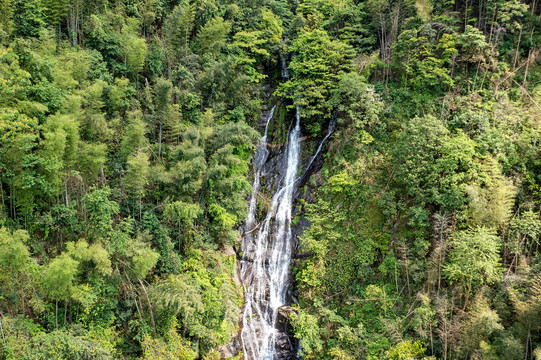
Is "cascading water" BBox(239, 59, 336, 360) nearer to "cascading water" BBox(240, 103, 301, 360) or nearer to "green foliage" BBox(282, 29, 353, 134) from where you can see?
"cascading water" BBox(240, 103, 301, 360)

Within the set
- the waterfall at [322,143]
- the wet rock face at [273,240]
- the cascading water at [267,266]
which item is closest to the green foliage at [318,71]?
the waterfall at [322,143]

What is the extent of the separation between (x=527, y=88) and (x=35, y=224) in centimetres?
2319

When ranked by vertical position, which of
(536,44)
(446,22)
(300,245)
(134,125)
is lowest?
(300,245)

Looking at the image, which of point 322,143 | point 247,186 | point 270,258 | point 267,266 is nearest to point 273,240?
point 270,258

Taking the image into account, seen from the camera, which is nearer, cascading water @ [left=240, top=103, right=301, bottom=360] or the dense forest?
the dense forest

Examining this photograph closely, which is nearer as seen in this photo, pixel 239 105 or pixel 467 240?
pixel 467 240

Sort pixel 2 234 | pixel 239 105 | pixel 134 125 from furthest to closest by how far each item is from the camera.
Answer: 1. pixel 239 105
2. pixel 134 125
3. pixel 2 234

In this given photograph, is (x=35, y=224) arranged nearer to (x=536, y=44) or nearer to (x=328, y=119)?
(x=328, y=119)

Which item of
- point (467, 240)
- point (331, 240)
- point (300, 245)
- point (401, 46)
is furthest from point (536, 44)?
point (300, 245)

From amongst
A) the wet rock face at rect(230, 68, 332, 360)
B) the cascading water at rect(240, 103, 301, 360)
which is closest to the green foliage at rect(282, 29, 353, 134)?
the wet rock face at rect(230, 68, 332, 360)

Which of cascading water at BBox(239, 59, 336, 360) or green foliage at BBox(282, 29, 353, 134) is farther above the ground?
green foliage at BBox(282, 29, 353, 134)

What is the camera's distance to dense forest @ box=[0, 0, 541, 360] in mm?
11320

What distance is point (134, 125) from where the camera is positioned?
1432cm

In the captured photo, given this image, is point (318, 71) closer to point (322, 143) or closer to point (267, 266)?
→ point (322, 143)
